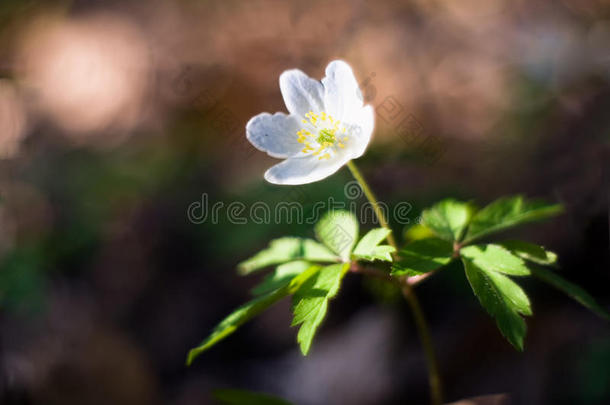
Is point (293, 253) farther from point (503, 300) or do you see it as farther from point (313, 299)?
point (503, 300)

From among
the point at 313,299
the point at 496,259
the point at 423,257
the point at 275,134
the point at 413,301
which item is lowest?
the point at 413,301

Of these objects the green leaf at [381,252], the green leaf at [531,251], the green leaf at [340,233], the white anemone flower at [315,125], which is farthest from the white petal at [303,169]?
the green leaf at [531,251]

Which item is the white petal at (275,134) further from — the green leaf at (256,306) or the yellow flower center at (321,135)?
the green leaf at (256,306)

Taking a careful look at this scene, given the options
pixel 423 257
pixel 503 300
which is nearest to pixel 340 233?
pixel 423 257

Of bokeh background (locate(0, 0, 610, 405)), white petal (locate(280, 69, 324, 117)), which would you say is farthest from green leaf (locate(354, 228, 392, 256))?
bokeh background (locate(0, 0, 610, 405))

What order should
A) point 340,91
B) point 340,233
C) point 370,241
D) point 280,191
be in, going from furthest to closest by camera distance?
point 280,191 → point 340,91 → point 340,233 → point 370,241

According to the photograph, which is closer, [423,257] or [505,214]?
[423,257]

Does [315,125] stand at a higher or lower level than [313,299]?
higher
